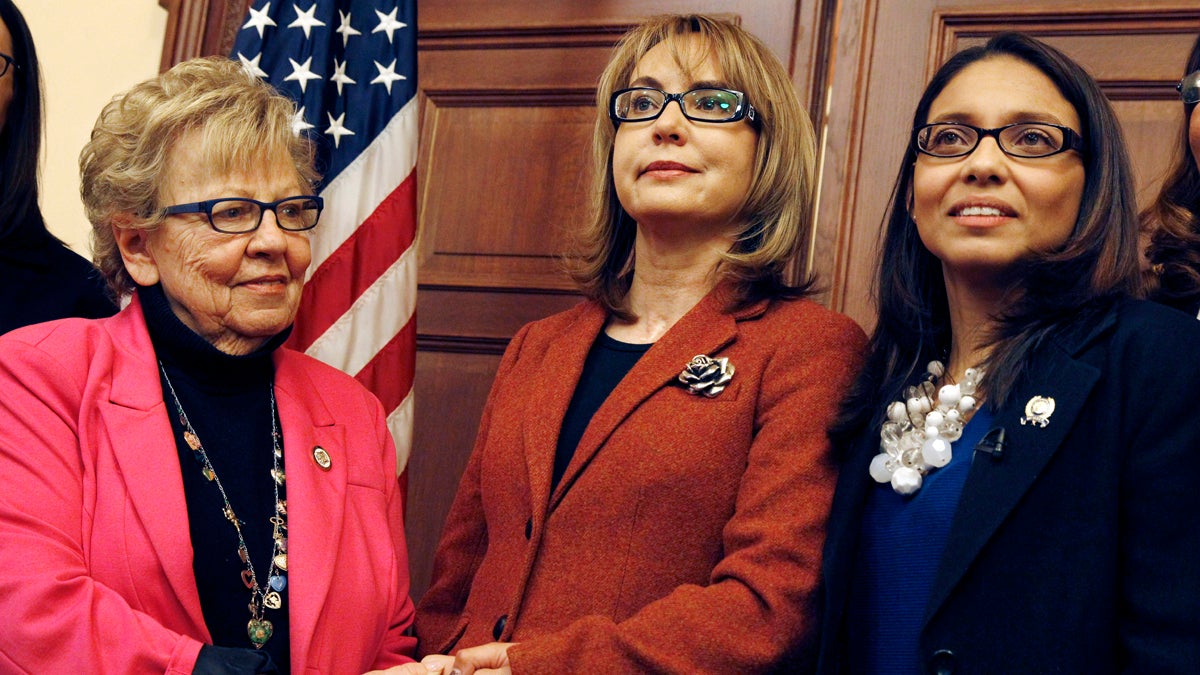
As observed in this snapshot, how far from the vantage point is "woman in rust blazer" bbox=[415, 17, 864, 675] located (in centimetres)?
186

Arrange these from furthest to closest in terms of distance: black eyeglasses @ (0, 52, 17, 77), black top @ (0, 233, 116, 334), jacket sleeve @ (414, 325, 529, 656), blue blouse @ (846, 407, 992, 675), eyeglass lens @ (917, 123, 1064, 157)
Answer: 1. black eyeglasses @ (0, 52, 17, 77)
2. black top @ (0, 233, 116, 334)
3. jacket sleeve @ (414, 325, 529, 656)
4. eyeglass lens @ (917, 123, 1064, 157)
5. blue blouse @ (846, 407, 992, 675)

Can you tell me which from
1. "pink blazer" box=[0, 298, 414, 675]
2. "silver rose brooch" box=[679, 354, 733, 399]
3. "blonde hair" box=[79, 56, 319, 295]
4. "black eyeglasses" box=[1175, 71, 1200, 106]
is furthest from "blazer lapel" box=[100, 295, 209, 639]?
"black eyeglasses" box=[1175, 71, 1200, 106]

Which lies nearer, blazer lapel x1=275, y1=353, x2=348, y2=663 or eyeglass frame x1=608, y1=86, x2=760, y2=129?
blazer lapel x1=275, y1=353, x2=348, y2=663

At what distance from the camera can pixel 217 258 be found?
207 cm

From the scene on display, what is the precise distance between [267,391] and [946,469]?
1116 millimetres

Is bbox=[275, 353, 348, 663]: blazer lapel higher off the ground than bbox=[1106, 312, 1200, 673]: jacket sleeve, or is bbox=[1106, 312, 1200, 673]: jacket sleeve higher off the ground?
bbox=[1106, 312, 1200, 673]: jacket sleeve

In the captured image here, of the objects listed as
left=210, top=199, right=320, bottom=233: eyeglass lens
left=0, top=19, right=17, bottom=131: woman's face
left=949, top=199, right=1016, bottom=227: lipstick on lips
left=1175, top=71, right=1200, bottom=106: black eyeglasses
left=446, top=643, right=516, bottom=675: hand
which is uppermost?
left=1175, top=71, right=1200, bottom=106: black eyeglasses

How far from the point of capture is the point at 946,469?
5.98 feet

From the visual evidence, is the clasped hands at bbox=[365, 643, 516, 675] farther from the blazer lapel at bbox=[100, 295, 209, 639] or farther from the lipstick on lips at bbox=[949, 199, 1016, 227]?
the lipstick on lips at bbox=[949, 199, 1016, 227]

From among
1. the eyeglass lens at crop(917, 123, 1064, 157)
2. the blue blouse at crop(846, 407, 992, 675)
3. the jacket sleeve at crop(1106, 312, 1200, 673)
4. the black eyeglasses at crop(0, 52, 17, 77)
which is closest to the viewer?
the jacket sleeve at crop(1106, 312, 1200, 673)

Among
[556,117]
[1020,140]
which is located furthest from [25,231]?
[1020,140]

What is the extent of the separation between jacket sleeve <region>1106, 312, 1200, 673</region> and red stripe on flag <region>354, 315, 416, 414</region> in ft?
5.48

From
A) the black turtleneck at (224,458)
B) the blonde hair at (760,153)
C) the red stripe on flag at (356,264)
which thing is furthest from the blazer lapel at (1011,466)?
the red stripe on flag at (356,264)

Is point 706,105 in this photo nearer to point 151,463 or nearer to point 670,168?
point 670,168
